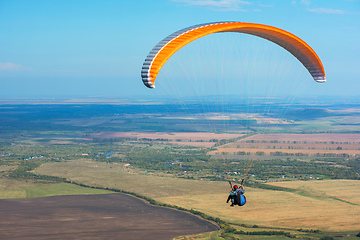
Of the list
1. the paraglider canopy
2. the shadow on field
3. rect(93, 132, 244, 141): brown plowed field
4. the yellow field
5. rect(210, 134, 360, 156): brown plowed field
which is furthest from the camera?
rect(93, 132, 244, 141): brown plowed field

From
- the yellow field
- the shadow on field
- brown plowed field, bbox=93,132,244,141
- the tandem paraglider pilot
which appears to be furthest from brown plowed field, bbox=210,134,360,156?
the tandem paraglider pilot

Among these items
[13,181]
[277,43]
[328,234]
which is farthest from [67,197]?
[277,43]

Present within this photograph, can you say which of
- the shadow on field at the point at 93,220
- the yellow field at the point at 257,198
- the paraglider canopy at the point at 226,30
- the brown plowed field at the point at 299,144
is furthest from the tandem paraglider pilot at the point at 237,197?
the brown plowed field at the point at 299,144

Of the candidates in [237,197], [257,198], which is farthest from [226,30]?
[257,198]

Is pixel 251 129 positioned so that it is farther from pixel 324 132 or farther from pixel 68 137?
pixel 68 137

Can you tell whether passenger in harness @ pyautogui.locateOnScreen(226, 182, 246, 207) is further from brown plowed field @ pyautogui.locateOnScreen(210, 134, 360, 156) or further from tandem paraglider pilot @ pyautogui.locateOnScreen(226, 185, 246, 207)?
brown plowed field @ pyautogui.locateOnScreen(210, 134, 360, 156)

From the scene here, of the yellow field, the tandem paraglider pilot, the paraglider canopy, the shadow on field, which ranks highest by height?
the paraglider canopy
